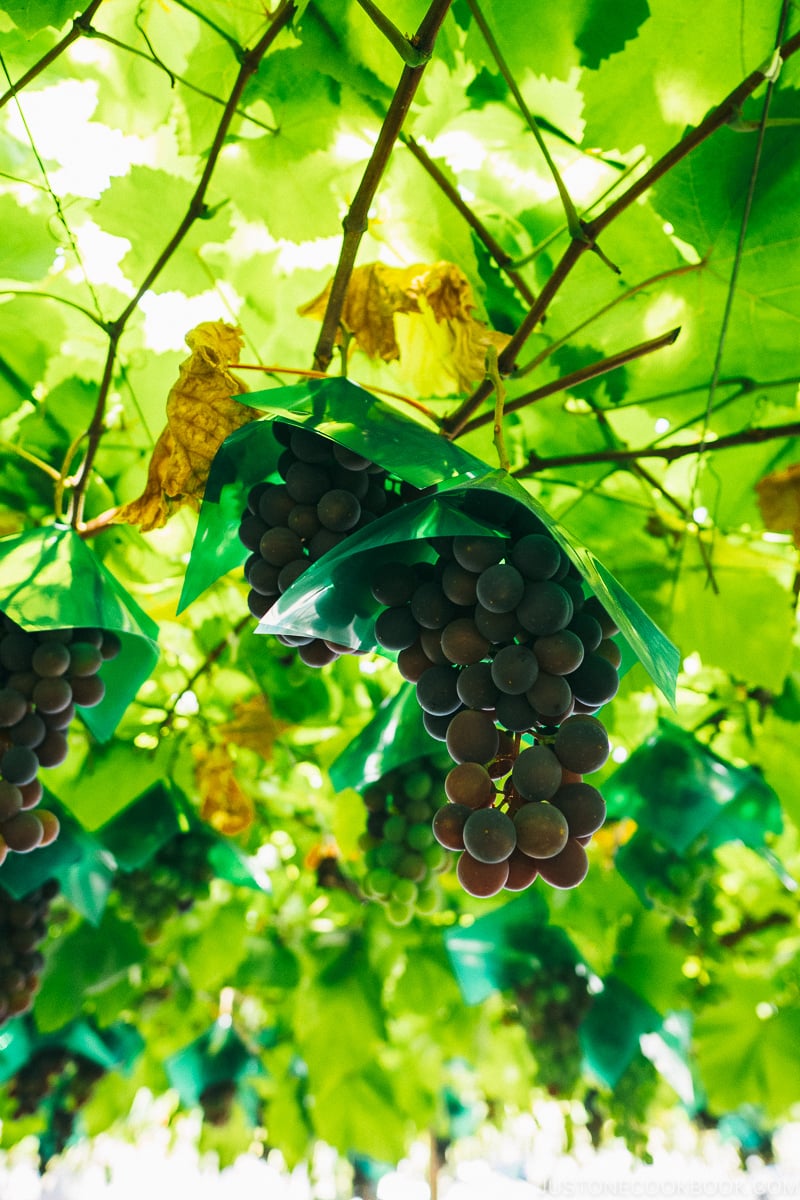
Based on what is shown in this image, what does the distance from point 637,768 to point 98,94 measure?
1.44m

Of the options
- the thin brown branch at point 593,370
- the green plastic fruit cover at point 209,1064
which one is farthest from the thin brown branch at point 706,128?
the green plastic fruit cover at point 209,1064

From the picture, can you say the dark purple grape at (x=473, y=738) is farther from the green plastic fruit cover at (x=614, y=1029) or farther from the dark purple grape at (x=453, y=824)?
the green plastic fruit cover at (x=614, y=1029)

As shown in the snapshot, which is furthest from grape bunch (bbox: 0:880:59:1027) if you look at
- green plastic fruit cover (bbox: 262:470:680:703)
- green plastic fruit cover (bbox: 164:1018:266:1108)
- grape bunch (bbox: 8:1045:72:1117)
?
green plastic fruit cover (bbox: 164:1018:266:1108)

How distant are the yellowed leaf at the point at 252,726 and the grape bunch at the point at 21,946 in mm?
474

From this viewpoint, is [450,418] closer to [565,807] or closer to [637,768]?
[565,807]

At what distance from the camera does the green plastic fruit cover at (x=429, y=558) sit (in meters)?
0.65

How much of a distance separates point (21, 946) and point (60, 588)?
43.5 inches

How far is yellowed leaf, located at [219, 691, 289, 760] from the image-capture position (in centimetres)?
194

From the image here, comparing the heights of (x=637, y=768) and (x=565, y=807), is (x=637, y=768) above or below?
below

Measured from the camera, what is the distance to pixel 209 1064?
3.12 metres

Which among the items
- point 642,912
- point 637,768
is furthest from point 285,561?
point 642,912

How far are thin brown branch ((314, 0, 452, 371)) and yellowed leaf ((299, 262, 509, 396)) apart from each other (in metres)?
0.12

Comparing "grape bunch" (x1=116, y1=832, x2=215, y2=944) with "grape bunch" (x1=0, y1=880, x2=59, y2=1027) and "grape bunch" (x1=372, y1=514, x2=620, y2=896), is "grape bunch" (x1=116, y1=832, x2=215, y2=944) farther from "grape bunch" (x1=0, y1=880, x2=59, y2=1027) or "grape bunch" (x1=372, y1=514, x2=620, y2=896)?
"grape bunch" (x1=372, y1=514, x2=620, y2=896)

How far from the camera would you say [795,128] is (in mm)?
971
